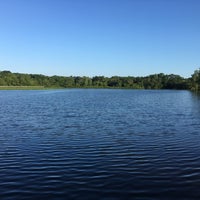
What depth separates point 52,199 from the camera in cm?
1192

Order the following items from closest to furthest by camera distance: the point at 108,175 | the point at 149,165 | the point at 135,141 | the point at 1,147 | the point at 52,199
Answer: the point at 52,199, the point at 108,175, the point at 149,165, the point at 1,147, the point at 135,141

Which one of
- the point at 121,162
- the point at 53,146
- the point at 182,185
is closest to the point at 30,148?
the point at 53,146

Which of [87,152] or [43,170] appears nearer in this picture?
[43,170]

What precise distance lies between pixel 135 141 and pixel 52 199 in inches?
489

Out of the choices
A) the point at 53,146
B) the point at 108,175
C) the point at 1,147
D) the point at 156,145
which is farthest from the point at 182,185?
the point at 1,147

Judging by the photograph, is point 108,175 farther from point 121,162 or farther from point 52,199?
point 52,199

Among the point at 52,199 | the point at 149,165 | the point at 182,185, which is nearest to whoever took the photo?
the point at 52,199

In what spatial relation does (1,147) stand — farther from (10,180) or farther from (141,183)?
(141,183)

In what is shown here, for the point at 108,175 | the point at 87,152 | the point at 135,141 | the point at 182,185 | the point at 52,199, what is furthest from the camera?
the point at 135,141

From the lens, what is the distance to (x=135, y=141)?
2353 cm

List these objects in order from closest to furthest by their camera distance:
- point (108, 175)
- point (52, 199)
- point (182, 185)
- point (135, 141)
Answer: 1. point (52, 199)
2. point (182, 185)
3. point (108, 175)
4. point (135, 141)

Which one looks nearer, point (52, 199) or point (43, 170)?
point (52, 199)

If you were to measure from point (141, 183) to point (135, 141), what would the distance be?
385 inches

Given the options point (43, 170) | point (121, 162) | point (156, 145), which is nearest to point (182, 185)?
point (121, 162)
